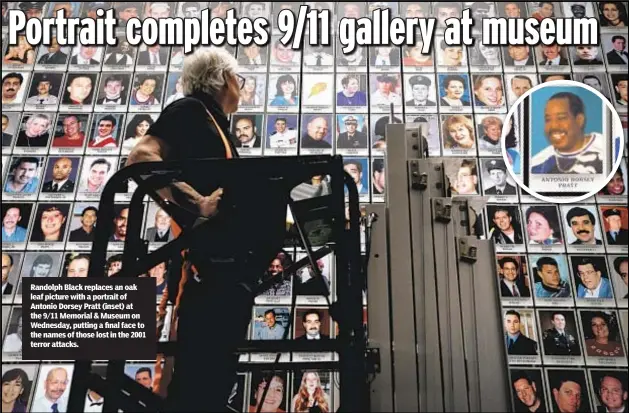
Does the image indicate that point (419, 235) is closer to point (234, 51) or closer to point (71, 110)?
point (234, 51)

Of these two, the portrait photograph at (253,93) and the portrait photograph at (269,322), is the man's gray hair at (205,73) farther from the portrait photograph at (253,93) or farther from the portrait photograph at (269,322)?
the portrait photograph at (253,93)

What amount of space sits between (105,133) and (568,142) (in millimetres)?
2668

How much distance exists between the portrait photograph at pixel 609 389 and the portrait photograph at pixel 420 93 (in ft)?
5.46

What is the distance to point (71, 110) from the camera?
3.62 metres

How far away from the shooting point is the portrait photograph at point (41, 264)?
10.6 ft

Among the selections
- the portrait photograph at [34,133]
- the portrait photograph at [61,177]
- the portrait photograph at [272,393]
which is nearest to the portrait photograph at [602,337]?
the portrait photograph at [272,393]

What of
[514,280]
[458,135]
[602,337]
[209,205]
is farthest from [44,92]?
[602,337]

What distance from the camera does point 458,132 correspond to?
350cm

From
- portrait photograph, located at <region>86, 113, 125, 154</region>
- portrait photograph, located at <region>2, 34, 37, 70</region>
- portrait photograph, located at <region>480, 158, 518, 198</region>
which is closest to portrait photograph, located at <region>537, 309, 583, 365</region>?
portrait photograph, located at <region>480, 158, 518, 198</region>

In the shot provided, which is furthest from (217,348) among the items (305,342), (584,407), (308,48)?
(308,48)

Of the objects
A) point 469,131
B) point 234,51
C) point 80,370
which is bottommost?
point 80,370

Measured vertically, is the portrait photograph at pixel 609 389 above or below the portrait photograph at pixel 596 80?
below

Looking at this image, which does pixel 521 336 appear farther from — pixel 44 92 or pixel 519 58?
pixel 44 92

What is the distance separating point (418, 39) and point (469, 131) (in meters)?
0.74
